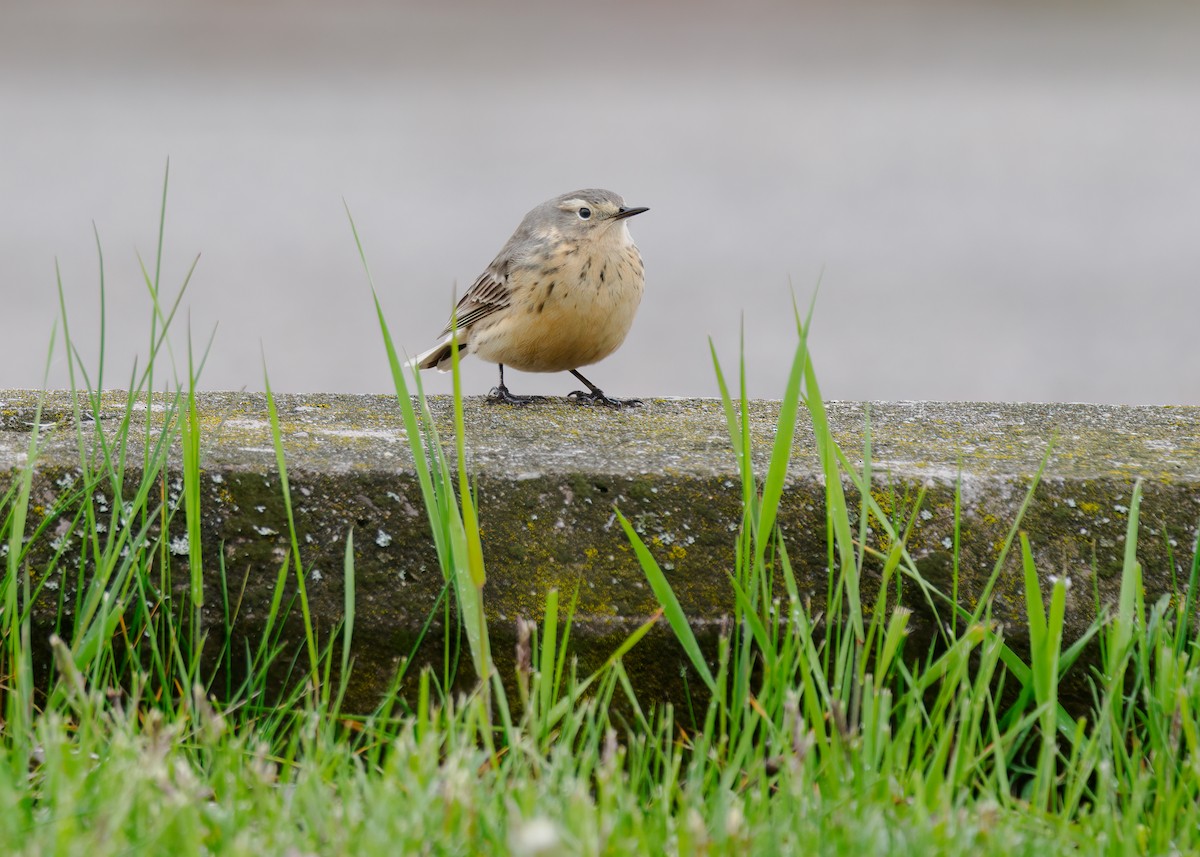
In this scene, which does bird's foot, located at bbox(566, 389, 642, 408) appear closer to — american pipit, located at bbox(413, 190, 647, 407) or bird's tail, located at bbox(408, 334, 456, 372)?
american pipit, located at bbox(413, 190, 647, 407)

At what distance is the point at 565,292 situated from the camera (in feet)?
13.7

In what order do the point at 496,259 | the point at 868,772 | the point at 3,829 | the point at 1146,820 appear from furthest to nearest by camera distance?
1. the point at 496,259
2. the point at 1146,820
3. the point at 868,772
4. the point at 3,829

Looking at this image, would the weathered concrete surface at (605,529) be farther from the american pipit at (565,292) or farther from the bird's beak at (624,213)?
the bird's beak at (624,213)

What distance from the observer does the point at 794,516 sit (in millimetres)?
2340

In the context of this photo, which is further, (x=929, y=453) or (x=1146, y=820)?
(x=929, y=453)

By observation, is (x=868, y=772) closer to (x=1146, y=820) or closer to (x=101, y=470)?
(x=1146, y=820)

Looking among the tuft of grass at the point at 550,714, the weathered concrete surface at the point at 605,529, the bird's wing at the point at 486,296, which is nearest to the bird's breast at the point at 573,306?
the bird's wing at the point at 486,296

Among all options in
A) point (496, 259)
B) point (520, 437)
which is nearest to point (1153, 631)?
point (520, 437)

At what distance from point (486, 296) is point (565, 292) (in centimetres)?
44

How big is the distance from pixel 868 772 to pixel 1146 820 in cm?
45

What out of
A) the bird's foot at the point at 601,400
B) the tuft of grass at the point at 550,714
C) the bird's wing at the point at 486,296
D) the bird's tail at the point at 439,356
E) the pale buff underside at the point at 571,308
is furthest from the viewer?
the bird's tail at the point at 439,356

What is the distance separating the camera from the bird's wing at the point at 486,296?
14.4 feet

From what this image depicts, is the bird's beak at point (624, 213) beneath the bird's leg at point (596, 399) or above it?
above

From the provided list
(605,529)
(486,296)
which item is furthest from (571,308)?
(605,529)
